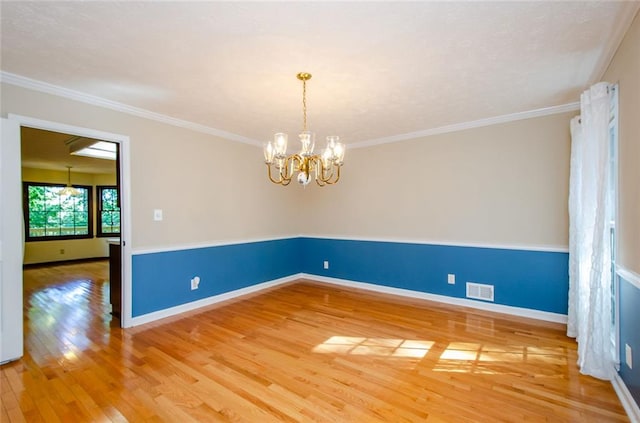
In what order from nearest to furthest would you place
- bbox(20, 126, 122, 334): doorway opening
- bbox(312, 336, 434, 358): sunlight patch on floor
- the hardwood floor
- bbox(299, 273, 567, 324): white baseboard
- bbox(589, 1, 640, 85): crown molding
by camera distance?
bbox(589, 1, 640, 85): crown molding
the hardwood floor
bbox(312, 336, 434, 358): sunlight patch on floor
bbox(299, 273, 567, 324): white baseboard
bbox(20, 126, 122, 334): doorway opening

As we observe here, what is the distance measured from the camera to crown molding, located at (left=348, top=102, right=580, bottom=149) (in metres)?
3.44

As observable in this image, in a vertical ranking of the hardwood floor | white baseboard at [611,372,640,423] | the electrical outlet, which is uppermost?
the electrical outlet

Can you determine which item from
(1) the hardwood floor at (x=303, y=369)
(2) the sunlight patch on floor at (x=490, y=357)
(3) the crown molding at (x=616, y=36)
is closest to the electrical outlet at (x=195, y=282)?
(1) the hardwood floor at (x=303, y=369)

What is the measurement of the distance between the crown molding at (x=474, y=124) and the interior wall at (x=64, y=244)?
25.3 feet

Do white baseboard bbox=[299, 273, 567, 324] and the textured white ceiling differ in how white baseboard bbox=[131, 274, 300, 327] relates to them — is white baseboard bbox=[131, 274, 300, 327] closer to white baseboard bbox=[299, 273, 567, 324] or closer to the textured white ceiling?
white baseboard bbox=[299, 273, 567, 324]

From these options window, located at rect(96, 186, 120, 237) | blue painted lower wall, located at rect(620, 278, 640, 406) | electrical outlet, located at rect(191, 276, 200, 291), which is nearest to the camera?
blue painted lower wall, located at rect(620, 278, 640, 406)

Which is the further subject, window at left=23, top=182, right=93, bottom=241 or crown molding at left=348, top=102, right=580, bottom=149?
window at left=23, top=182, right=93, bottom=241

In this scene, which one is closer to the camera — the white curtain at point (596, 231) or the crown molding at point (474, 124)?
the white curtain at point (596, 231)

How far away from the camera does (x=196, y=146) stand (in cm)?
412

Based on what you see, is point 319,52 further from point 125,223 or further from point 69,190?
point 69,190

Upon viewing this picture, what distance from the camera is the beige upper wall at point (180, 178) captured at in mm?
3035

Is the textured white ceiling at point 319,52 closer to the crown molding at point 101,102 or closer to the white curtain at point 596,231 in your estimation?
the crown molding at point 101,102

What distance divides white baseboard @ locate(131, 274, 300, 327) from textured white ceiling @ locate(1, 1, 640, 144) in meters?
2.43

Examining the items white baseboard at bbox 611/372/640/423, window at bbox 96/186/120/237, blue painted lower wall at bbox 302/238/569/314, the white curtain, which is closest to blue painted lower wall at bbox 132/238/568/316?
blue painted lower wall at bbox 302/238/569/314
